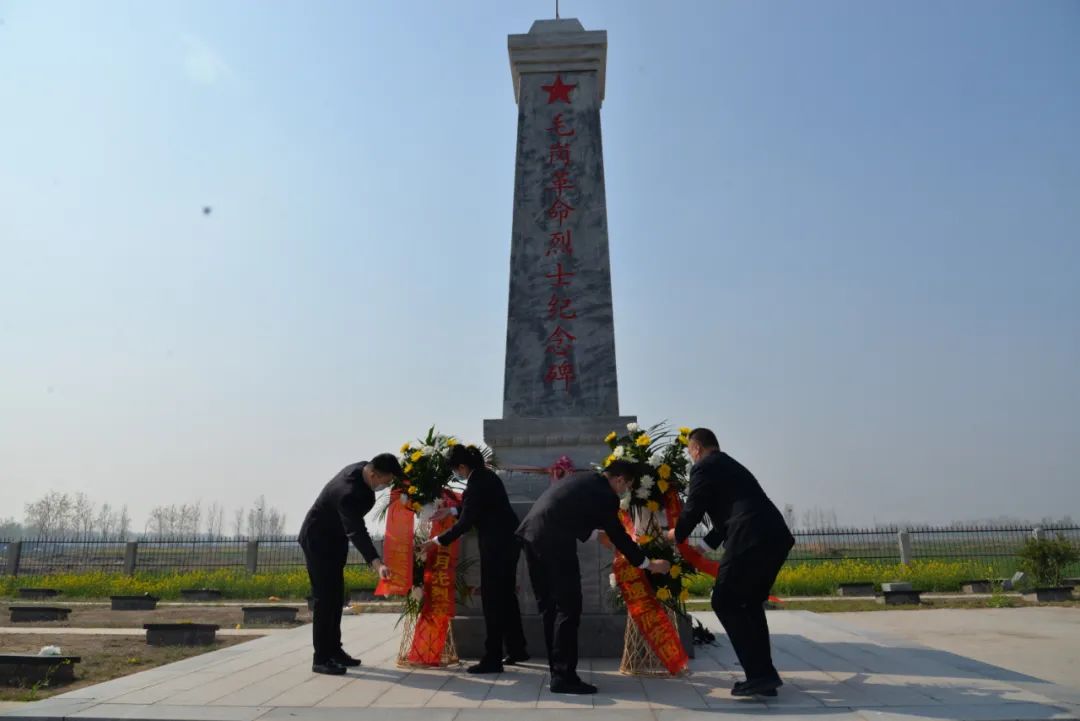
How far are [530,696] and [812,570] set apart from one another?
12457mm

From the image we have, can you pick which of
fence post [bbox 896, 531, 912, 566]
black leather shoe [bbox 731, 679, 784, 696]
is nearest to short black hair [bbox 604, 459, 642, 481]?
black leather shoe [bbox 731, 679, 784, 696]

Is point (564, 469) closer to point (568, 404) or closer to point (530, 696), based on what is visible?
point (568, 404)

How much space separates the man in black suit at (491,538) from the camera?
4957mm

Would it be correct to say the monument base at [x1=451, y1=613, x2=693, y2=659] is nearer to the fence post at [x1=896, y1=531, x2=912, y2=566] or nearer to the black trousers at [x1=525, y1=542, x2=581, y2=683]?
the black trousers at [x1=525, y1=542, x2=581, y2=683]

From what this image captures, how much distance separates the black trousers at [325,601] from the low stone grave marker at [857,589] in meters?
11.3

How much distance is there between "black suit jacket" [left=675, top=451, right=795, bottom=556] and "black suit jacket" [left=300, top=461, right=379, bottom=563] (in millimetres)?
2072

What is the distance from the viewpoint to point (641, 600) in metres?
4.68

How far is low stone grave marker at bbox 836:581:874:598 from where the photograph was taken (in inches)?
536

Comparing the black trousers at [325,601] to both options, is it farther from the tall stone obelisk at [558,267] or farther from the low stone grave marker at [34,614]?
the low stone grave marker at [34,614]

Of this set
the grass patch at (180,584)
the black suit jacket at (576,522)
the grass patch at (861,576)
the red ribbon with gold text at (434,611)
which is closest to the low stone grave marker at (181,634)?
the red ribbon with gold text at (434,611)

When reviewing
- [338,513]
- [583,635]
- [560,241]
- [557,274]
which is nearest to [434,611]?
[338,513]

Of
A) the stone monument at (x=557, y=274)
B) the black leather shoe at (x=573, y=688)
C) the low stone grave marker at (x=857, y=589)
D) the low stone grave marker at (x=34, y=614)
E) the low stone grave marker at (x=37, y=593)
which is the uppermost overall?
the stone monument at (x=557, y=274)

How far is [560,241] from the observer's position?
7531 mm

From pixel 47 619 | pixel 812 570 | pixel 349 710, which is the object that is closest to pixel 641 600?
pixel 349 710
